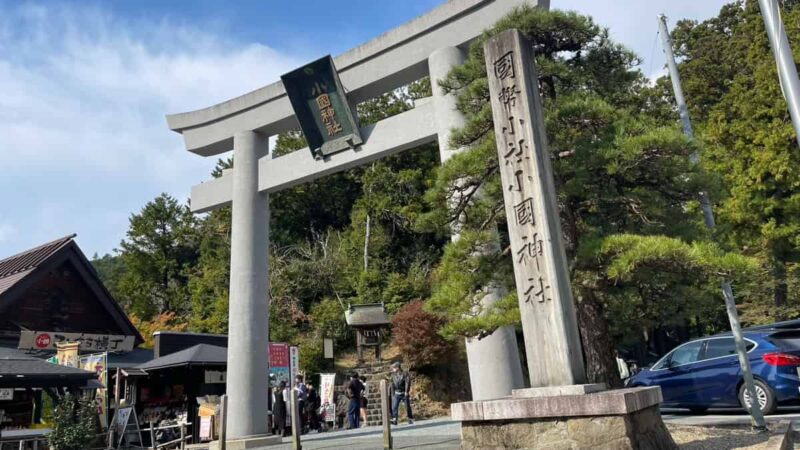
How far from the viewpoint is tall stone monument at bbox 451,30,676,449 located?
4742 millimetres

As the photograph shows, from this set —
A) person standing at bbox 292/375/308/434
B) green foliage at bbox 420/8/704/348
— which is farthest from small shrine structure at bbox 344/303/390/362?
green foliage at bbox 420/8/704/348

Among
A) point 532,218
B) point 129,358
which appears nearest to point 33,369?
point 129,358

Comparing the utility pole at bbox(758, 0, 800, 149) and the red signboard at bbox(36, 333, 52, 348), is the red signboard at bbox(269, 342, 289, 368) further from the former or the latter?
the utility pole at bbox(758, 0, 800, 149)

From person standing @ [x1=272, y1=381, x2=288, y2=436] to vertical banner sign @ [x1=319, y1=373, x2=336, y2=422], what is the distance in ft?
7.28

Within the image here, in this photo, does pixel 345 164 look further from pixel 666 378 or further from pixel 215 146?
pixel 666 378

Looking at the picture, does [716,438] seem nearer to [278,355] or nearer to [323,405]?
[278,355]

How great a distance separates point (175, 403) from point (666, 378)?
1379cm

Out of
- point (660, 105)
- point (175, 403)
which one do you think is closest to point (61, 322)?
point (175, 403)

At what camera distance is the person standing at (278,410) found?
14.3 metres

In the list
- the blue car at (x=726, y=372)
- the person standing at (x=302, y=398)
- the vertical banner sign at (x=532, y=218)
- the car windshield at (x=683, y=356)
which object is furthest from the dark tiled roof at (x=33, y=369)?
the car windshield at (x=683, y=356)

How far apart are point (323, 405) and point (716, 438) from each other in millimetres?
13046

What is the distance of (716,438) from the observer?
20.1ft

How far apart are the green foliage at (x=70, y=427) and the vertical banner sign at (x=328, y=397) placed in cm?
693

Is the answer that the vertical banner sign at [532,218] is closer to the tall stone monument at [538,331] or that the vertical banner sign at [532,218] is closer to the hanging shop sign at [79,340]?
the tall stone monument at [538,331]
